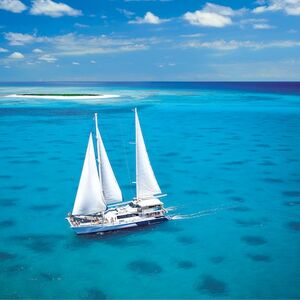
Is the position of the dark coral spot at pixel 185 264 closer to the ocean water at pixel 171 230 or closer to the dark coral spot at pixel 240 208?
the ocean water at pixel 171 230

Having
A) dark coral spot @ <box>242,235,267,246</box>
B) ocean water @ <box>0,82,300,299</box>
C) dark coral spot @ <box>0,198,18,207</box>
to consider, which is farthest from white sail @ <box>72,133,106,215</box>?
dark coral spot @ <box>242,235,267,246</box>

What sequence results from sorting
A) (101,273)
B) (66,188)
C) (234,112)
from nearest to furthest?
(101,273) → (66,188) → (234,112)

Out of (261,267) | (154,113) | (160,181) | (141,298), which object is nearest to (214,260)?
(261,267)

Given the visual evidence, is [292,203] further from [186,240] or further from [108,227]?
[108,227]

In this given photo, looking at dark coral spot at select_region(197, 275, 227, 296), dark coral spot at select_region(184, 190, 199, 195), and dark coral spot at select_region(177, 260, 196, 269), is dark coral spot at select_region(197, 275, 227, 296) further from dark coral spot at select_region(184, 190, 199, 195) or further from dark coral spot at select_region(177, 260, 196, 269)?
dark coral spot at select_region(184, 190, 199, 195)

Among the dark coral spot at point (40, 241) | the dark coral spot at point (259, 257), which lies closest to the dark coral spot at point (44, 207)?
the dark coral spot at point (40, 241)

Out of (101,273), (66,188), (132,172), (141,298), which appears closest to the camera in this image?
(141,298)

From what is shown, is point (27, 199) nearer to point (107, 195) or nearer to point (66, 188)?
point (66, 188)
